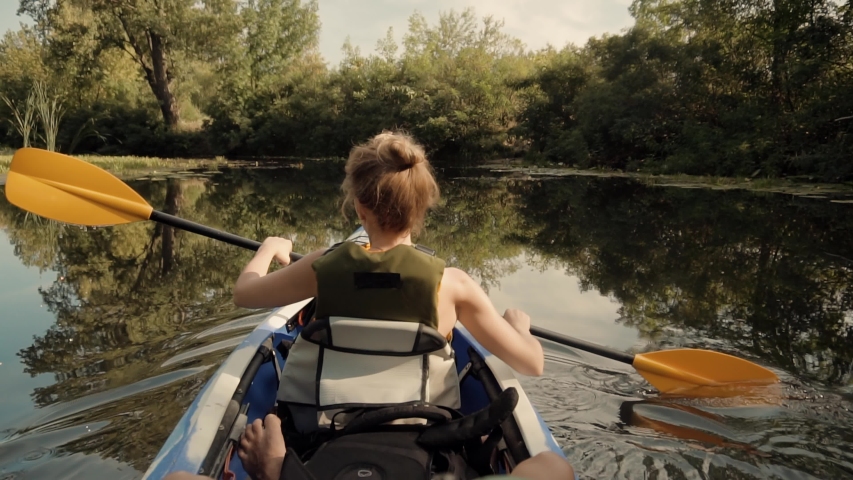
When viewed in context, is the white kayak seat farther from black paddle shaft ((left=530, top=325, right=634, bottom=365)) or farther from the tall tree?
the tall tree

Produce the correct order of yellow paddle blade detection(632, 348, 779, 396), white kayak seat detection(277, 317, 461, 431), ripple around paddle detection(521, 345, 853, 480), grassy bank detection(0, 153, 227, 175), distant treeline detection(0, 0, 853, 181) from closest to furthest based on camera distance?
white kayak seat detection(277, 317, 461, 431) < ripple around paddle detection(521, 345, 853, 480) < yellow paddle blade detection(632, 348, 779, 396) < distant treeline detection(0, 0, 853, 181) < grassy bank detection(0, 153, 227, 175)

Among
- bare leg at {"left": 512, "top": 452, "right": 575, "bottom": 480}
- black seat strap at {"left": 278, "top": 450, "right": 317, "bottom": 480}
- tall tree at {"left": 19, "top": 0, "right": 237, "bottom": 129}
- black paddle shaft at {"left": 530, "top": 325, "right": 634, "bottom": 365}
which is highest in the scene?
tall tree at {"left": 19, "top": 0, "right": 237, "bottom": 129}

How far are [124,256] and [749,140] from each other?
1084cm

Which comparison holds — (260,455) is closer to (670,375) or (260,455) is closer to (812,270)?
(670,375)

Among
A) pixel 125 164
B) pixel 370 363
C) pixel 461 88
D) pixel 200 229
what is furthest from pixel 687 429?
pixel 461 88

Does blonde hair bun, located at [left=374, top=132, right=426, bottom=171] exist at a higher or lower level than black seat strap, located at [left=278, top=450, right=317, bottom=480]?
higher

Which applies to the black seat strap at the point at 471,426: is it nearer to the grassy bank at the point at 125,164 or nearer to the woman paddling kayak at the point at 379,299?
the woman paddling kayak at the point at 379,299

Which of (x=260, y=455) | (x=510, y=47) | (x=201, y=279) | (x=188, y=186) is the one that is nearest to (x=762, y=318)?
(x=260, y=455)

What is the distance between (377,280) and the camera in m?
1.24

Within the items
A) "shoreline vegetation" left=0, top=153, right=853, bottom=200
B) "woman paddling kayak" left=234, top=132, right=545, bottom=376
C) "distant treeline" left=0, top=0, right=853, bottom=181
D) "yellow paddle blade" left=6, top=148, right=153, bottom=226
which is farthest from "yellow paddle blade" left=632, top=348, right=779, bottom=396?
"distant treeline" left=0, top=0, right=853, bottom=181

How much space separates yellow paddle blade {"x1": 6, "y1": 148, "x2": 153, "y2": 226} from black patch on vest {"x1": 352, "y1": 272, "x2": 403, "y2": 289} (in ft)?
5.89

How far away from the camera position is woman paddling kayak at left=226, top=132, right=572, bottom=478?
1.24 metres

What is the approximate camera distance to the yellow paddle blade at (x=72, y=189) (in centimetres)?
267

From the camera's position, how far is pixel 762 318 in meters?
3.12
